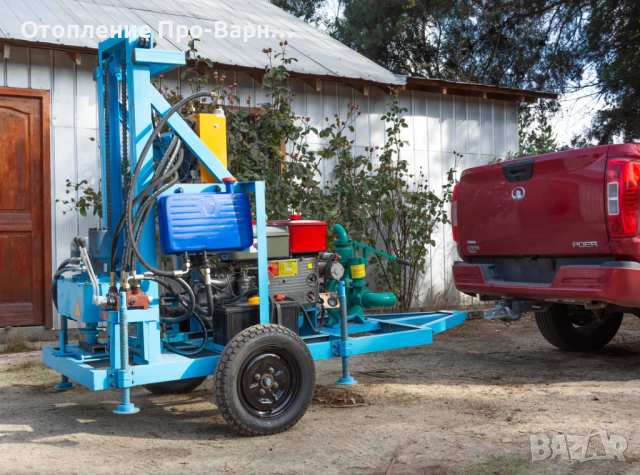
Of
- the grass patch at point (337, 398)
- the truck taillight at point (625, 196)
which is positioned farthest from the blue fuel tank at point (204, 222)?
the truck taillight at point (625, 196)

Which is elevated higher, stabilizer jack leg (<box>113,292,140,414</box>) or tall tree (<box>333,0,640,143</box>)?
tall tree (<box>333,0,640,143</box>)

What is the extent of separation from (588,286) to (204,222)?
2.87 metres

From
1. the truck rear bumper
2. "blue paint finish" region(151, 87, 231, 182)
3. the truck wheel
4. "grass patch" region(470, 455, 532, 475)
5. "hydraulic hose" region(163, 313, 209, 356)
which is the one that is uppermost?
"blue paint finish" region(151, 87, 231, 182)

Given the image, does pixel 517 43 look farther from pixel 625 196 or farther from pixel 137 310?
pixel 137 310

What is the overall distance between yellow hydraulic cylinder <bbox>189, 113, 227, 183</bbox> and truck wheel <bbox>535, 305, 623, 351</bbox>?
3646mm

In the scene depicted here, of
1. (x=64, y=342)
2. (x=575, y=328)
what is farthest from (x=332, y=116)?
(x=64, y=342)

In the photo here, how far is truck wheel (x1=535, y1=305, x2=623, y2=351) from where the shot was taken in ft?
22.2

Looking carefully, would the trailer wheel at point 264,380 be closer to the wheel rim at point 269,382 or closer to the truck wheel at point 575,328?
the wheel rim at point 269,382

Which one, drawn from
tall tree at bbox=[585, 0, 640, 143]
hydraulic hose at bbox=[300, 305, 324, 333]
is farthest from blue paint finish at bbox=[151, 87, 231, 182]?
tall tree at bbox=[585, 0, 640, 143]

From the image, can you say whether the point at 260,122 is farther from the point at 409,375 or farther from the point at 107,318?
the point at 107,318

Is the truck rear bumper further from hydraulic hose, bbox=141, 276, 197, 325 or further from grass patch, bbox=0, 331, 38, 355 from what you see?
grass patch, bbox=0, 331, 38, 355

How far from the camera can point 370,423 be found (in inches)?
179

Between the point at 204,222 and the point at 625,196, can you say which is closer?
the point at 204,222

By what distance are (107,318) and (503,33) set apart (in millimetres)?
16697
